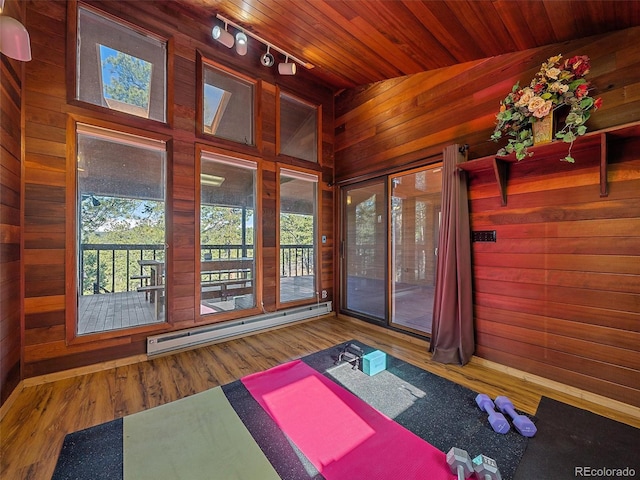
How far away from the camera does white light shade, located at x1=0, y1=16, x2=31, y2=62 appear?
51.8 inches

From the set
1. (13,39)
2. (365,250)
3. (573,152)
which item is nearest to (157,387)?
(13,39)

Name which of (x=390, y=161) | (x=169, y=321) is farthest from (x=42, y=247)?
(x=390, y=161)

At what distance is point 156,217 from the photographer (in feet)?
9.47

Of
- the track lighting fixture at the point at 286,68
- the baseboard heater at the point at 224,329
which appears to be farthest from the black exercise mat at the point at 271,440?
the track lighting fixture at the point at 286,68

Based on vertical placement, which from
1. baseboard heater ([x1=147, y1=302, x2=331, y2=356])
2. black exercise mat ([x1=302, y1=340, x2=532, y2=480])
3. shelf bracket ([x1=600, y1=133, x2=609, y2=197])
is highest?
shelf bracket ([x1=600, y1=133, x2=609, y2=197])

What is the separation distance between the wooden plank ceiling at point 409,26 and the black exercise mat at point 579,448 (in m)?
2.75

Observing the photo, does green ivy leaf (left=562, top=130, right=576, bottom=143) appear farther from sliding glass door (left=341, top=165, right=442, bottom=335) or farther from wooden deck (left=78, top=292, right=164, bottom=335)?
wooden deck (left=78, top=292, right=164, bottom=335)

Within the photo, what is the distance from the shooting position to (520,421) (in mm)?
1681

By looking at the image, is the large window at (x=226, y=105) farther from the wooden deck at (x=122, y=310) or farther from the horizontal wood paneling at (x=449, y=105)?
the wooden deck at (x=122, y=310)

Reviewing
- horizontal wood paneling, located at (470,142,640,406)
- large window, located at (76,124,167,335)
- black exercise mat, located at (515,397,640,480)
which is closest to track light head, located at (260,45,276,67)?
large window, located at (76,124,167,335)

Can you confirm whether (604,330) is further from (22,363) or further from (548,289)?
(22,363)

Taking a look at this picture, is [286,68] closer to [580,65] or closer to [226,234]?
[226,234]

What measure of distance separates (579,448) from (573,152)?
2.07 metres

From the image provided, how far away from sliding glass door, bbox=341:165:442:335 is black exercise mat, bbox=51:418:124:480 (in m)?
2.88
